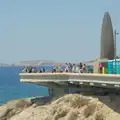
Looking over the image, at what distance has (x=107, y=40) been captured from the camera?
48125 millimetres

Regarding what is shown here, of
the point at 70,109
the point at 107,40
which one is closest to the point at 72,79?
the point at 70,109

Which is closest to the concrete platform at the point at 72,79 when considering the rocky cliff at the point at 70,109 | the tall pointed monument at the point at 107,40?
the rocky cliff at the point at 70,109

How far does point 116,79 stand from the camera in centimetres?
3741

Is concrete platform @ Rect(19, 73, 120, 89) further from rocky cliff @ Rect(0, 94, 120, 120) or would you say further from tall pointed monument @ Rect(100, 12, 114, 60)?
tall pointed monument @ Rect(100, 12, 114, 60)

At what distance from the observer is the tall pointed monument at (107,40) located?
158ft

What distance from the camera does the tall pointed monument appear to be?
48.1 metres

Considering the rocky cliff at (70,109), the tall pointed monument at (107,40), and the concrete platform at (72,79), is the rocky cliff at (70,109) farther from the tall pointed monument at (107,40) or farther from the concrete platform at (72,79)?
the tall pointed monument at (107,40)

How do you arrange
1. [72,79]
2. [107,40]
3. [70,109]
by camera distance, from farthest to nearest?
[107,40]
[72,79]
[70,109]

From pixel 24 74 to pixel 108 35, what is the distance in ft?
28.2

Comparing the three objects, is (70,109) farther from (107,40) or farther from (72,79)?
(107,40)

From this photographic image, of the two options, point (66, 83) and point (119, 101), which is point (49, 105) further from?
point (119, 101)

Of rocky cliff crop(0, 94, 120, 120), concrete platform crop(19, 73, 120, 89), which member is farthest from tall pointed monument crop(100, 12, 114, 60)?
rocky cliff crop(0, 94, 120, 120)

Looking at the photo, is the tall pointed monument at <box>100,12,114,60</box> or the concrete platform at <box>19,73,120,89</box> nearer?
the concrete platform at <box>19,73,120,89</box>

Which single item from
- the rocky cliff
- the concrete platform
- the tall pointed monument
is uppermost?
the tall pointed monument
